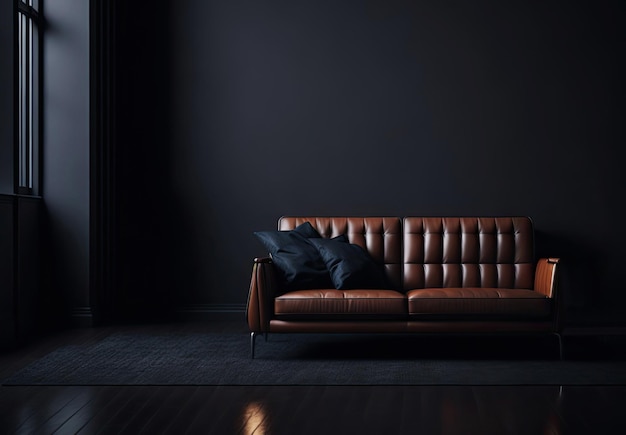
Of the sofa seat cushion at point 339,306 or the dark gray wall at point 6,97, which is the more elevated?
the dark gray wall at point 6,97

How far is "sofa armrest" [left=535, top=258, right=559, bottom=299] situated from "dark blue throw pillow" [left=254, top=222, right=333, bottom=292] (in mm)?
1354

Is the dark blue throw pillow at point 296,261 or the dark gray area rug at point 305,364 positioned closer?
the dark gray area rug at point 305,364

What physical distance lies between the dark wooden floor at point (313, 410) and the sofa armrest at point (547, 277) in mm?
953

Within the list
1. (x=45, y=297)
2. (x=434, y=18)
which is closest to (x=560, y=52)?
(x=434, y=18)

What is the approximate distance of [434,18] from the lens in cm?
586

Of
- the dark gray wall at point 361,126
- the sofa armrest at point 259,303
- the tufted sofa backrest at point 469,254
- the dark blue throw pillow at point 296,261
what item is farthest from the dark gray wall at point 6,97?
the tufted sofa backrest at point 469,254

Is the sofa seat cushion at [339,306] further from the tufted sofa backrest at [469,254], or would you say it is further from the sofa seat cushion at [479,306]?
the tufted sofa backrest at [469,254]

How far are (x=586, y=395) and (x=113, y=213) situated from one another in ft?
12.7

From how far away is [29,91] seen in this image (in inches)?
213

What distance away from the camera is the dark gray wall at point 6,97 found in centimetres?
476

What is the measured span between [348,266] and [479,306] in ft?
2.80

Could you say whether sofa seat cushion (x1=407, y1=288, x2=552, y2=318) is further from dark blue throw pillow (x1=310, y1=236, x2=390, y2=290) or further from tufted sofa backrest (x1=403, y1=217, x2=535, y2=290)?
tufted sofa backrest (x1=403, y1=217, x2=535, y2=290)

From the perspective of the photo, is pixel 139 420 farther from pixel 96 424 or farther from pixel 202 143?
pixel 202 143

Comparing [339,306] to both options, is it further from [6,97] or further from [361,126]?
[6,97]
